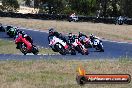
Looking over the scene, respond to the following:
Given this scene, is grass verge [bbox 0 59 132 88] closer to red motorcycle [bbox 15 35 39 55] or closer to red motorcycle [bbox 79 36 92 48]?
red motorcycle [bbox 15 35 39 55]

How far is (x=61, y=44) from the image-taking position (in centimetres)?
A: 2553

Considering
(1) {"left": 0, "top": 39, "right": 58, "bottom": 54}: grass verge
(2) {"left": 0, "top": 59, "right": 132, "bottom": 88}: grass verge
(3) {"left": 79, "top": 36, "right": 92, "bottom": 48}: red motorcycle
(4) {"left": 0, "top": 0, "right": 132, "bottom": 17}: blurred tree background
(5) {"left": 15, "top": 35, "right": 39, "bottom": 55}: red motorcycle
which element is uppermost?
(2) {"left": 0, "top": 59, "right": 132, "bottom": 88}: grass verge

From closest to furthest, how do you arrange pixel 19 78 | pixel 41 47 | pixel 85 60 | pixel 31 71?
pixel 19 78, pixel 31 71, pixel 85 60, pixel 41 47

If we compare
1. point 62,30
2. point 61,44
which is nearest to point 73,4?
point 62,30

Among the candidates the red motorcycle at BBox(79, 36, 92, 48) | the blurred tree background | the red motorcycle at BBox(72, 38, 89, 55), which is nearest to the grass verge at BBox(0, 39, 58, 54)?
the red motorcycle at BBox(72, 38, 89, 55)

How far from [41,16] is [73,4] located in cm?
2432

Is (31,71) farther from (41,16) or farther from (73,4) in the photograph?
(73,4)

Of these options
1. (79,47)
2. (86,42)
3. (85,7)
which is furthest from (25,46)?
(85,7)

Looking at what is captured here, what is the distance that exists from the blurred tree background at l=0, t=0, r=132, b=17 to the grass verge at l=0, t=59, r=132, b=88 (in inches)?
2312

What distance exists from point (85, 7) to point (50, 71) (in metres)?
64.0

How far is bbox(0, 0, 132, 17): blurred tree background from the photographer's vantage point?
78875mm

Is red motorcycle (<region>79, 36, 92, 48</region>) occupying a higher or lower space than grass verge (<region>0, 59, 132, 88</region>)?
lower

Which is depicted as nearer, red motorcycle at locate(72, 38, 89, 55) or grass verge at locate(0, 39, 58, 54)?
red motorcycle at locate(72, 38, 89, 55)

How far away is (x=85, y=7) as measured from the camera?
80.3 m
